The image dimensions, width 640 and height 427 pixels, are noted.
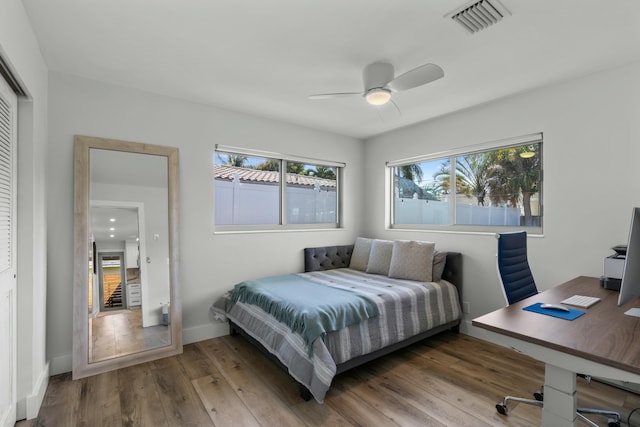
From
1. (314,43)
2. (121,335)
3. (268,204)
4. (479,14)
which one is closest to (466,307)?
(268,204)

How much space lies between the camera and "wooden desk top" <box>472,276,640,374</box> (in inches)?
42.8

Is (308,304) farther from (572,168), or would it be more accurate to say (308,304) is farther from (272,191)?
(572,168)

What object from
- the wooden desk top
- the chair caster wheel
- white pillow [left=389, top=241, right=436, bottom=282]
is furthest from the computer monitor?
white pillow [left=389, top=241, right=436, bottom=282]

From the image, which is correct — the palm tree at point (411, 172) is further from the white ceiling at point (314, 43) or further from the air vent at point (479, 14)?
the air vent at point (479, 14)

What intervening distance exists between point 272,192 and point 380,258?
1535mm

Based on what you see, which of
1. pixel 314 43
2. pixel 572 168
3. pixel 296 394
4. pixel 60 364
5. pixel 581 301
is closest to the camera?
pixel 581 301

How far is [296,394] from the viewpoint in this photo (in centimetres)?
219

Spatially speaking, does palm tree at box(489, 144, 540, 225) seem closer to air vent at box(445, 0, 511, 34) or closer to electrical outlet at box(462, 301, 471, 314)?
electrical outlet at box(462, 301, 471, 314)

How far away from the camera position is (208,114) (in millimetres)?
3188

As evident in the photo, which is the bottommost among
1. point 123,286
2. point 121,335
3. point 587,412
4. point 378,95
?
point 587,412

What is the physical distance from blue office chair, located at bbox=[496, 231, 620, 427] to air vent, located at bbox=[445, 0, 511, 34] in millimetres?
1303

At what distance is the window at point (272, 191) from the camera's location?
3.44m

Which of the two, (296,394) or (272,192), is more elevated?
(272,192)

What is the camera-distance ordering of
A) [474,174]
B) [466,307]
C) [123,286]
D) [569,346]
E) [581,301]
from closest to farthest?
[569,346] → [581,301] → [123,286] → [466,307] → [474,174]
